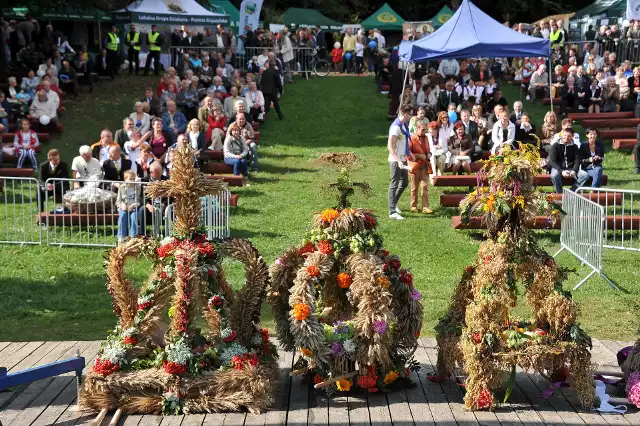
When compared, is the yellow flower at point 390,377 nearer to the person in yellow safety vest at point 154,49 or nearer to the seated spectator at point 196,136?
the seated spectator at point 196,136

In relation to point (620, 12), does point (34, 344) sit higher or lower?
lower

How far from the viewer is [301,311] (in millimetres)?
7801

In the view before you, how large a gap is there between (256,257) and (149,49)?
2322 centimetres

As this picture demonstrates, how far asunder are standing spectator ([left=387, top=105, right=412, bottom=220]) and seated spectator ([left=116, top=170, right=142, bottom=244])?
416cm

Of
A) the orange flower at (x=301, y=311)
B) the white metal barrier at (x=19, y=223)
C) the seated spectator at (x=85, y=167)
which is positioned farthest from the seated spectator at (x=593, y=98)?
the orange flower at (x=301, y=311)

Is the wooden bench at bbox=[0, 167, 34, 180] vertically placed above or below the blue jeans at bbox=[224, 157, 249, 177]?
below

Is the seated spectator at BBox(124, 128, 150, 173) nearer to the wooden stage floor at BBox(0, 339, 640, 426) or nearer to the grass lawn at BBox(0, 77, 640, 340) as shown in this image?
the grass lawn at BBox(0, 77, 640, 340)

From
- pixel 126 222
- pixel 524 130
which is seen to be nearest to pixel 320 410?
pixel 126 222

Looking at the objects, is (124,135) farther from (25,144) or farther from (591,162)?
(591,162)

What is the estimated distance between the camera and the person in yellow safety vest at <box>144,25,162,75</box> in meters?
29.5

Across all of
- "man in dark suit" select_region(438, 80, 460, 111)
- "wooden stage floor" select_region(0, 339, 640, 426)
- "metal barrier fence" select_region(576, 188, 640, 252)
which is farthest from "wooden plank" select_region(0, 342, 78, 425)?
"man in dark suit" select_region(438, 80, 460, 111)

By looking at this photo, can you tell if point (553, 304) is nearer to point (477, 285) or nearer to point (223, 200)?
point (477, 285)

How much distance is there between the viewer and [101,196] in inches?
567

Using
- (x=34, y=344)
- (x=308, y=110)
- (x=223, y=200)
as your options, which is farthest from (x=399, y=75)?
(x=34, y=344)
